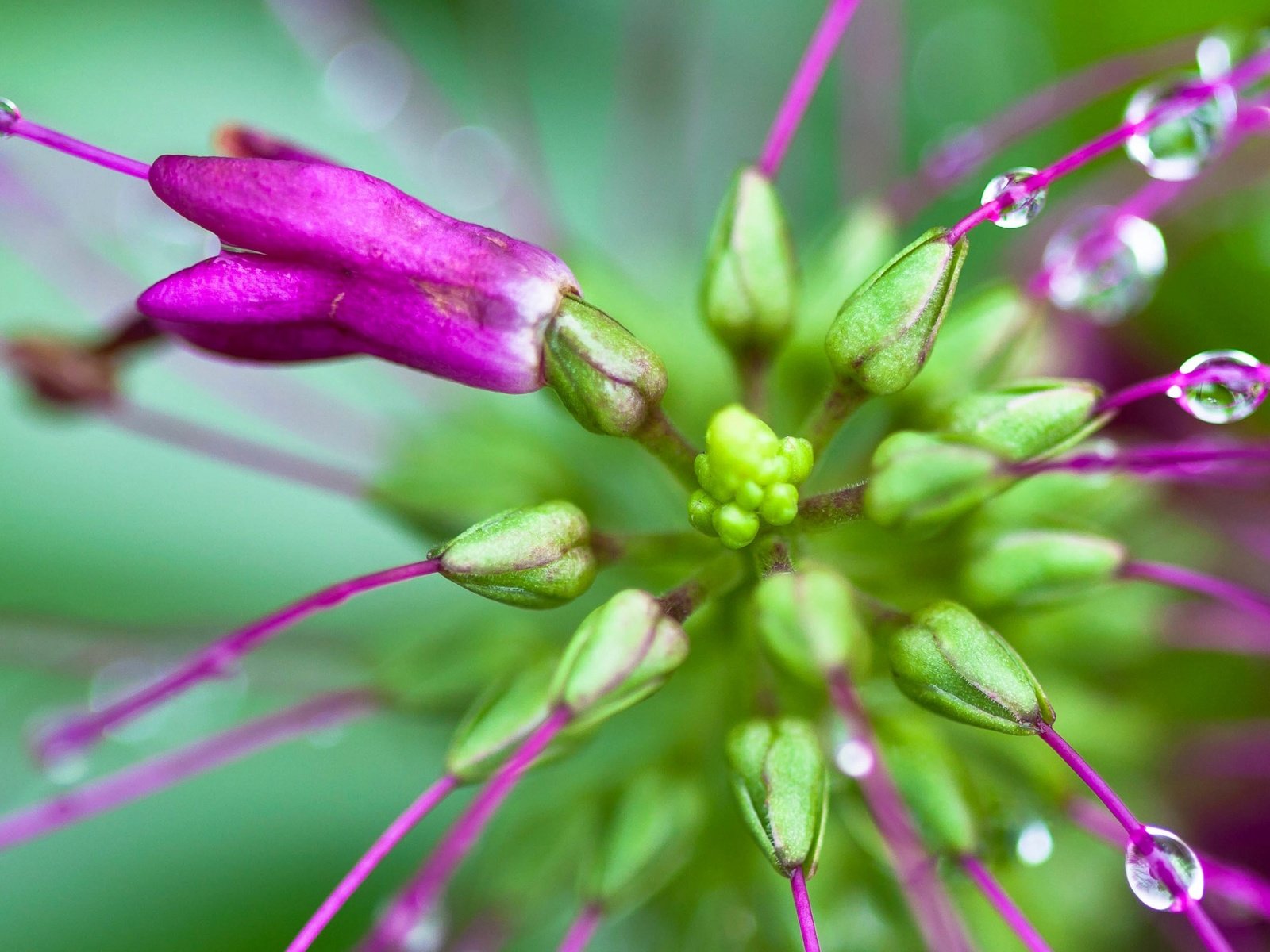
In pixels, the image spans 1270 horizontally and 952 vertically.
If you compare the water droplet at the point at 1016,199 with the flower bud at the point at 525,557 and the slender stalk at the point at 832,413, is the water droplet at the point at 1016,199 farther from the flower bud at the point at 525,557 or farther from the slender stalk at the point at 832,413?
the flower bud at the point at 525,557

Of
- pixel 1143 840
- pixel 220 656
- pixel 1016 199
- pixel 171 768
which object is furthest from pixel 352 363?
pixel 1143 840

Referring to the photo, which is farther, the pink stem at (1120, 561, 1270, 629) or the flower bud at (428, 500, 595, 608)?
the pink stem at (1120, 561, 1270, 629)

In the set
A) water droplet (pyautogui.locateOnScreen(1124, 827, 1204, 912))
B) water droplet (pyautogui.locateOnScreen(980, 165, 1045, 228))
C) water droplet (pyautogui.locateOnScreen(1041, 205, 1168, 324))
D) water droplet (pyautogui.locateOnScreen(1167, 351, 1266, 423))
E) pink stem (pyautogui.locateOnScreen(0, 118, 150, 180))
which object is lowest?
water droplet (pyautogui.locateOnScreen(1124, 827, 1204, 912))

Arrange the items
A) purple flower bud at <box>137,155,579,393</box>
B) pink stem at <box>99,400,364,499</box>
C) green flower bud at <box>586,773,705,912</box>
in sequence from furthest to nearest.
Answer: pink stem at <box>99,400,364,499</box> < green flower bud at <box>586,773,705,912</box> < purple flower bud at <box>137,155,579,393</box>

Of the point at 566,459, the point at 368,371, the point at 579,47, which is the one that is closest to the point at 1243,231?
the point at 566,459

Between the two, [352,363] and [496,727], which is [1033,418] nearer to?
[496,727]

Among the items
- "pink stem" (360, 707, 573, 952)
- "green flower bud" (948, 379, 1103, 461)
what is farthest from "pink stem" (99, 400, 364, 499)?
"green flower bud" (948, 379, 1103, 461)

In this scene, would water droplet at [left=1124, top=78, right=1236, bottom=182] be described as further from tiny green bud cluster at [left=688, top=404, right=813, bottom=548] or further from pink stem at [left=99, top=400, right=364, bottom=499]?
pink stem at [left=99, top=400, right=364, bottom=499]
